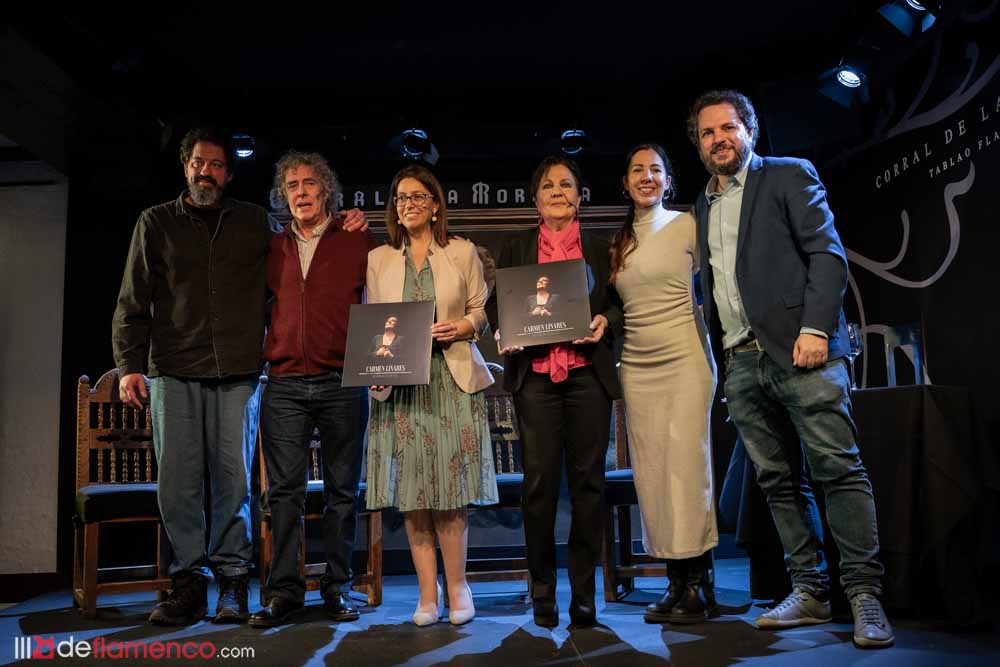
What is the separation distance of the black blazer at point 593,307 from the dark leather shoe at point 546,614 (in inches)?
27.4

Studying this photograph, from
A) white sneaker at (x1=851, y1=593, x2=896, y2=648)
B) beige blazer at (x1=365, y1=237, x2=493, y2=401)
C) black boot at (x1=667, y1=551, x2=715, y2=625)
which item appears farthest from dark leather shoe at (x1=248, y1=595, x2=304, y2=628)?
white sneaker at (x1=851, y1=593, x2=896, y2=648)

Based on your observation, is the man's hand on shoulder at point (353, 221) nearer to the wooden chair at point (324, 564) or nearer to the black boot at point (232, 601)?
the wooden chair at point (324, 564)

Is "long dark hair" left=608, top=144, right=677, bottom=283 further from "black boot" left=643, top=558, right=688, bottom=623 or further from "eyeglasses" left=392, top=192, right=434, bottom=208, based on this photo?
"black boot" left=643, top=558, right=688, bottom=623

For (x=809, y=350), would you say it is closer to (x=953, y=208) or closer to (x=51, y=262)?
(x=953, y=208)

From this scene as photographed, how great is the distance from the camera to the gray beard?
295 centimetres

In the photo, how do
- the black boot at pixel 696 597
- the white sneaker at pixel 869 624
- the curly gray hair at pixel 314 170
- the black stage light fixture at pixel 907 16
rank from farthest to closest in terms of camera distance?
the black stage light fixture at pixel 907 16 < the curly gray hair at pixel 314 170 < the black boot at pixel 696 597 < the white sneaker at pixel 869 624

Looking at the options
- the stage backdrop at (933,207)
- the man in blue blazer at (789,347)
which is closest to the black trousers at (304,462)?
the man in blue blazer at (789,347)

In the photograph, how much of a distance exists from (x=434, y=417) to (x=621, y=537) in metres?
1.27

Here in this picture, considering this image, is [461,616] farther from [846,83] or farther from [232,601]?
[846,83]

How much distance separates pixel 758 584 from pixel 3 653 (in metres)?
2.62

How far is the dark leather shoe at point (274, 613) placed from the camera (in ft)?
8.63

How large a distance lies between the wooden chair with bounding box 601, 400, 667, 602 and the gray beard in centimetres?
→ 184

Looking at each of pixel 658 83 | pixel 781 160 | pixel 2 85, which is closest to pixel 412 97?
pixel 658 83

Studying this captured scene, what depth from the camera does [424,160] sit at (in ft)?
18.2
